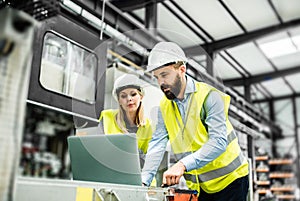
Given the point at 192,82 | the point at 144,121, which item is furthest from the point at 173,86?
the point at 144,121

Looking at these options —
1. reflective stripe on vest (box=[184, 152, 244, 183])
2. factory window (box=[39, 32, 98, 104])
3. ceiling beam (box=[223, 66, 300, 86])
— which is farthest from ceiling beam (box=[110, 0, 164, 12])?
ceiling beam (box=[223, 66, 300, 86])

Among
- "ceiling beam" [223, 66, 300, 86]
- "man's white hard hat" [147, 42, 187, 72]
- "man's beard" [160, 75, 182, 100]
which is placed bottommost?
"man's beard" [160, 75, 182, 100]

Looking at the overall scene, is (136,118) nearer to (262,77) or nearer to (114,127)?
(114,127)

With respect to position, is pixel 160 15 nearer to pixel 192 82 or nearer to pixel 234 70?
pixel 234 70

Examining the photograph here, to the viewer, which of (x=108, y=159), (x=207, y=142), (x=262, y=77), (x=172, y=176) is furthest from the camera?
(x=262, y=77)

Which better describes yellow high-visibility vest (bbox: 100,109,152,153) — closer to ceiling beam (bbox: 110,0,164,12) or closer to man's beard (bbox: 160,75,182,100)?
man's beard (bbox: 160,75,182,100)

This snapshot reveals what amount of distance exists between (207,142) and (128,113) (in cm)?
39

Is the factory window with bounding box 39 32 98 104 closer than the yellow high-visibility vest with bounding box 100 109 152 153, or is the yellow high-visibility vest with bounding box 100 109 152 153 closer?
the factory window with bounding box 39 32 98 104

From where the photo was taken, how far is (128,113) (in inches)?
60.7

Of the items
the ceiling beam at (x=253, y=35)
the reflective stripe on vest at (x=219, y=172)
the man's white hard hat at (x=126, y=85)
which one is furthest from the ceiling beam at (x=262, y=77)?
the man's white hard hat at (x=126, y=85)

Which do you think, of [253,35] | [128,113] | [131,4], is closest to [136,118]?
[128,113]

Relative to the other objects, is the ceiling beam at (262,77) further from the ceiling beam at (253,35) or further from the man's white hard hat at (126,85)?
the man's white hard hat at (126,85)

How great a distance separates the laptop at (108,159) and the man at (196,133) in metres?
0.36

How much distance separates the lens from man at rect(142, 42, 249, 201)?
1.48m
